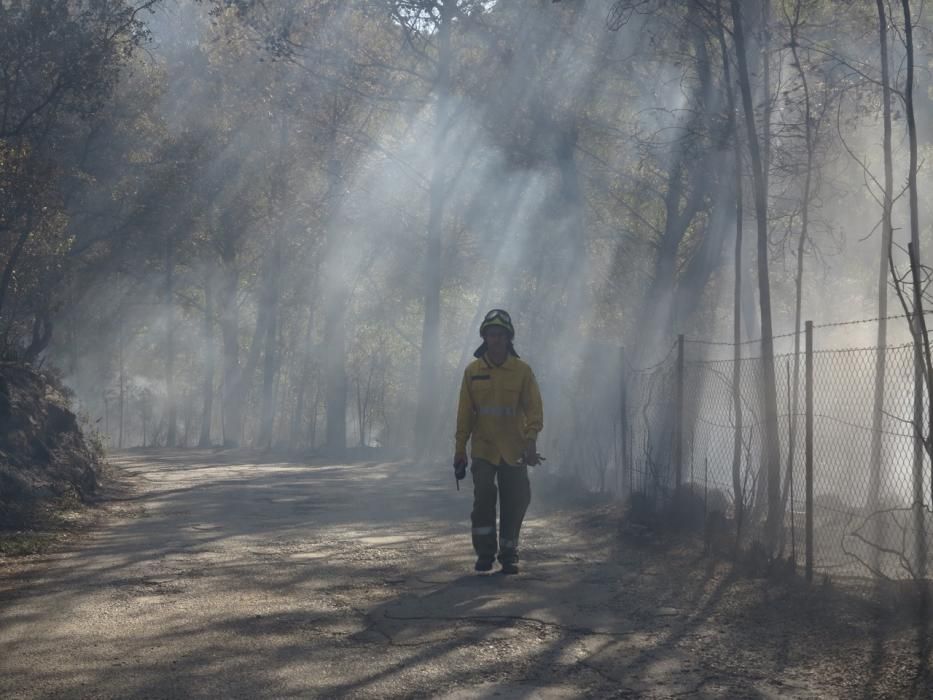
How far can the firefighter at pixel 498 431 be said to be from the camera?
906 centimetres

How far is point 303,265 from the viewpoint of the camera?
47.0 meters

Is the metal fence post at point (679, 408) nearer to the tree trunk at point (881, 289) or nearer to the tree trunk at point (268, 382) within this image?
the tree trunk at point (881, 289)

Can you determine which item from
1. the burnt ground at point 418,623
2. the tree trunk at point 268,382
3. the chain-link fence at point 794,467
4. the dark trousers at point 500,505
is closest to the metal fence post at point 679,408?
the chain-link fence at point 794,467

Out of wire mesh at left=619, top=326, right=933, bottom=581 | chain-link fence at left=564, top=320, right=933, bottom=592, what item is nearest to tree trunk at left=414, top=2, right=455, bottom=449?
chain-link fence at left=564, top=320, right=933, bottom=592

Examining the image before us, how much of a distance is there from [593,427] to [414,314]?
29.4 meters

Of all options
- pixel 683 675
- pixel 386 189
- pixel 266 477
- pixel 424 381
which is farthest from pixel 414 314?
pixel 683 675

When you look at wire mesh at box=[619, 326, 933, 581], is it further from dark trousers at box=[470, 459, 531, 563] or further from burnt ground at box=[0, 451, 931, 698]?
dark trousers at box=[470, 459, 531, 563]

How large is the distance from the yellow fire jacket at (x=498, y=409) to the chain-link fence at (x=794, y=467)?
1.82 meters

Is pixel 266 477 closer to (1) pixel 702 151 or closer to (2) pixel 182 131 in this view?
(1) pixel 702 151

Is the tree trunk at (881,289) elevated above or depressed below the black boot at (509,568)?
above

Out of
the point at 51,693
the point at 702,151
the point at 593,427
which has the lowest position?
the point at 51,693

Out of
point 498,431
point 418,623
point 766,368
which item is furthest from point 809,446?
point 418,623

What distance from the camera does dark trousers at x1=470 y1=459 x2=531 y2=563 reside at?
9.02 metres

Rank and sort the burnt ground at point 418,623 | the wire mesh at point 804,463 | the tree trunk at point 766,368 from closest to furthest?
1. the burnt ground at point 418,623
2. the wire mesh at point 804,463
3. the tree trunk at point 766,368
